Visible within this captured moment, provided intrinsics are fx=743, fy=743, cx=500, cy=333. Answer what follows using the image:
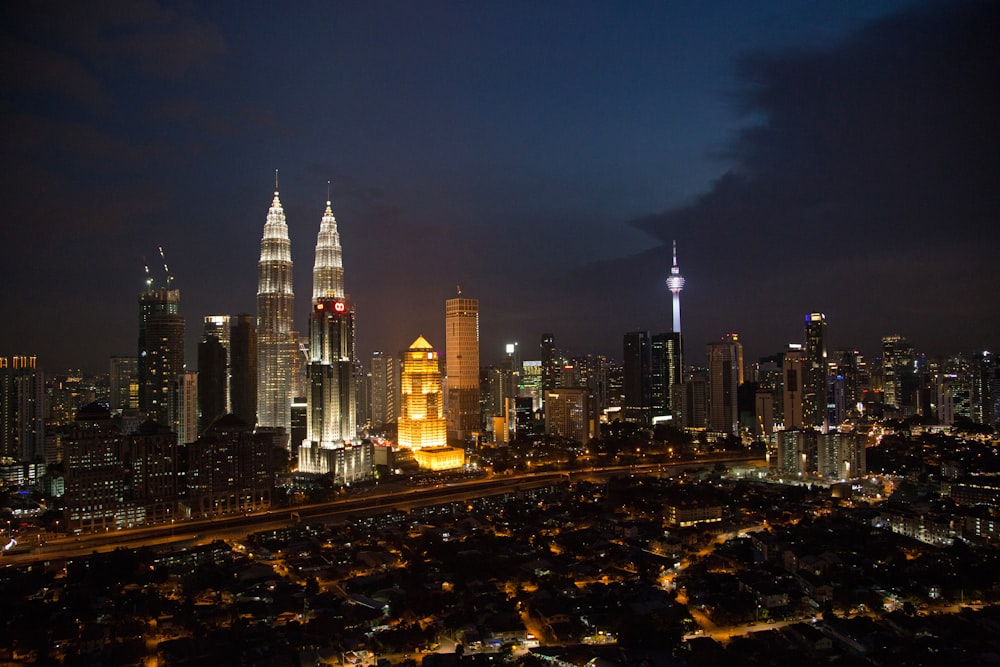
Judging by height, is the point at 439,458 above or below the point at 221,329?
below

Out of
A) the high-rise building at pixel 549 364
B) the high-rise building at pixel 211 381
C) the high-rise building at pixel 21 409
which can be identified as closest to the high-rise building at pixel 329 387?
the high-rise building at pixel 211 381

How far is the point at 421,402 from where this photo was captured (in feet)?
65.1

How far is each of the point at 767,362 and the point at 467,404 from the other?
666 inches

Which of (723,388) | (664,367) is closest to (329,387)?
(723,388)

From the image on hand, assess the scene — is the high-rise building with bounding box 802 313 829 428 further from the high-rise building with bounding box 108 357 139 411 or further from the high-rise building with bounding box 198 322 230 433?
the high-rise building with bounding box 108 357 139 411

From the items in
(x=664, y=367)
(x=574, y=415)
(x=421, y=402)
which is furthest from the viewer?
(x=664, y=367)

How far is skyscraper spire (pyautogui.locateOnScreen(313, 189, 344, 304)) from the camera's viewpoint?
22.7 m

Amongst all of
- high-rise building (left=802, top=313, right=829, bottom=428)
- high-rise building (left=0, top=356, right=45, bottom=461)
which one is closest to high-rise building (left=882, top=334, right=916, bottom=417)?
high-rise building (left=802, top=313, right=829, bottom=428)

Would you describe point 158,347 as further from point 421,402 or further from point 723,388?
point 723,388

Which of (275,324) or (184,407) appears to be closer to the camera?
(184,407)

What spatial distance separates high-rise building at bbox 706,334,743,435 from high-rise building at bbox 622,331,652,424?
10.7 ft

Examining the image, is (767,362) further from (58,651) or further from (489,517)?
(58,651)

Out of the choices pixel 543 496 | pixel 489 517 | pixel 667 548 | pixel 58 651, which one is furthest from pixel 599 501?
A: pixel 58 651

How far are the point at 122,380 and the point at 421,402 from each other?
10.0 metres
